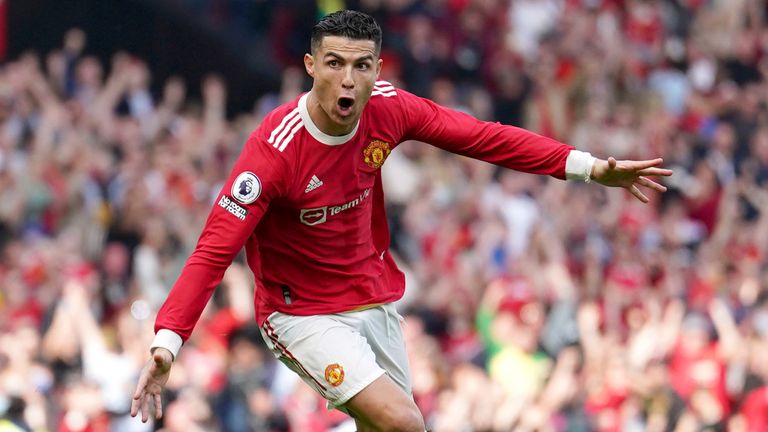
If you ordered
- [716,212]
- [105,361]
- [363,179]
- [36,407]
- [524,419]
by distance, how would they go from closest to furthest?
[363,179], [36,407], [105,361], [524,419], [716,212]

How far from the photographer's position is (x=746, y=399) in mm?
14086

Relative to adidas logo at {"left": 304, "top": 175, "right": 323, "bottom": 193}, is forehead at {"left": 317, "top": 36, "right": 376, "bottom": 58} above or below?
above

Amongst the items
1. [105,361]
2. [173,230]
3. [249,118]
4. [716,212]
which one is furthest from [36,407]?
[716,212]

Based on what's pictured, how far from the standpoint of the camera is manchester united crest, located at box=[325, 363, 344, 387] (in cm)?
745

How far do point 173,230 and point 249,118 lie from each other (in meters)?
3.13

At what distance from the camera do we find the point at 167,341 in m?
6.93

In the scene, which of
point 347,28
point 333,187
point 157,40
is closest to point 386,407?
point 333,187

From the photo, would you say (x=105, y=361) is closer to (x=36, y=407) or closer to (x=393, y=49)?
(x=36, y=407)

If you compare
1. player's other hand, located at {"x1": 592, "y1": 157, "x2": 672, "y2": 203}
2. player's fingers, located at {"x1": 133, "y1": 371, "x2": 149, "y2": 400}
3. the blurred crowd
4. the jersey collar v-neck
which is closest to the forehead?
the jersey collar v-neck

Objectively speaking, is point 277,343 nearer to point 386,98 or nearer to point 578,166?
point 386,98

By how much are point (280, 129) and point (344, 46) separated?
48cm

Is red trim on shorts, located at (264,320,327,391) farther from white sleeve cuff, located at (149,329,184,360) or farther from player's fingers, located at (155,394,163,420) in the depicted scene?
player's fingers, located at (155,394,163,420)

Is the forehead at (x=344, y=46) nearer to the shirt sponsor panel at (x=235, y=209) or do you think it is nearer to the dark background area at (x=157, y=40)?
the shirt sponsor panel at (x=235, y=209)

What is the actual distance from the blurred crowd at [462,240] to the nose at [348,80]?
196 inches
